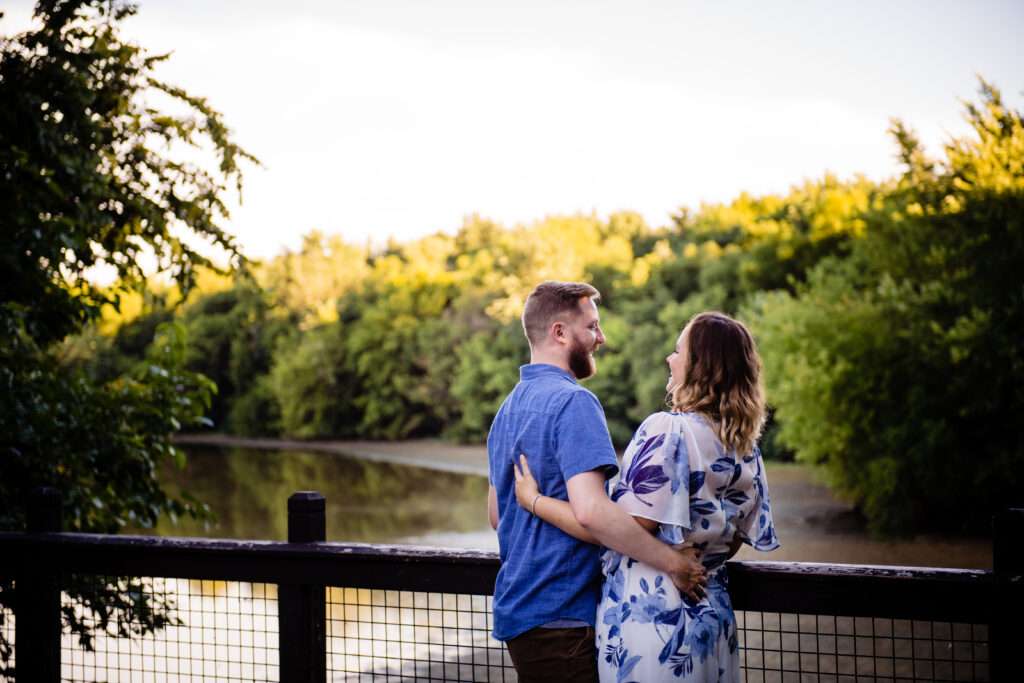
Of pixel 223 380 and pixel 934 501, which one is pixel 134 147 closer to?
pixel 934 501

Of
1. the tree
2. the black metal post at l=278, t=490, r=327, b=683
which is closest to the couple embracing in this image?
the black metal post at l=278, t=490, r=327, b=683

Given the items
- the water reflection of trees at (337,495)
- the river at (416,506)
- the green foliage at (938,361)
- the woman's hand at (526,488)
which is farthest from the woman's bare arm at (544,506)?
the green foliage at (938,361)

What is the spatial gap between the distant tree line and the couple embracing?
4596 mm

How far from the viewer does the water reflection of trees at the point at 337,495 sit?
672 inches

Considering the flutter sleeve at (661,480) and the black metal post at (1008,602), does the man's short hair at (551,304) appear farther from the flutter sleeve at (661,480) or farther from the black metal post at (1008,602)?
the black metal post at (1008,602)

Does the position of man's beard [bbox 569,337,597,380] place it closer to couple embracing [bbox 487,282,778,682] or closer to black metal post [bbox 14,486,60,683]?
couple embracing [bbox 487,282,778,682]

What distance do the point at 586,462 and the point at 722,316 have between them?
0.54m

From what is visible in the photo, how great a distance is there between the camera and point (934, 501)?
1366 centimetres

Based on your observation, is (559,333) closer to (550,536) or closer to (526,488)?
(526,488)

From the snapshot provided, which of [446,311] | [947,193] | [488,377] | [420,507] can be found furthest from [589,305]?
[446,311]

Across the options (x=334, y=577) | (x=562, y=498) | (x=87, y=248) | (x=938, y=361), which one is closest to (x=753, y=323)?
(x=938, y=361)

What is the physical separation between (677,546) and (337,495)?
20.9 m

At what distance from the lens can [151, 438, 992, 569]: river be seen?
13500 millimetres

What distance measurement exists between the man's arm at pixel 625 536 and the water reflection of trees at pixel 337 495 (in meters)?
10.1
